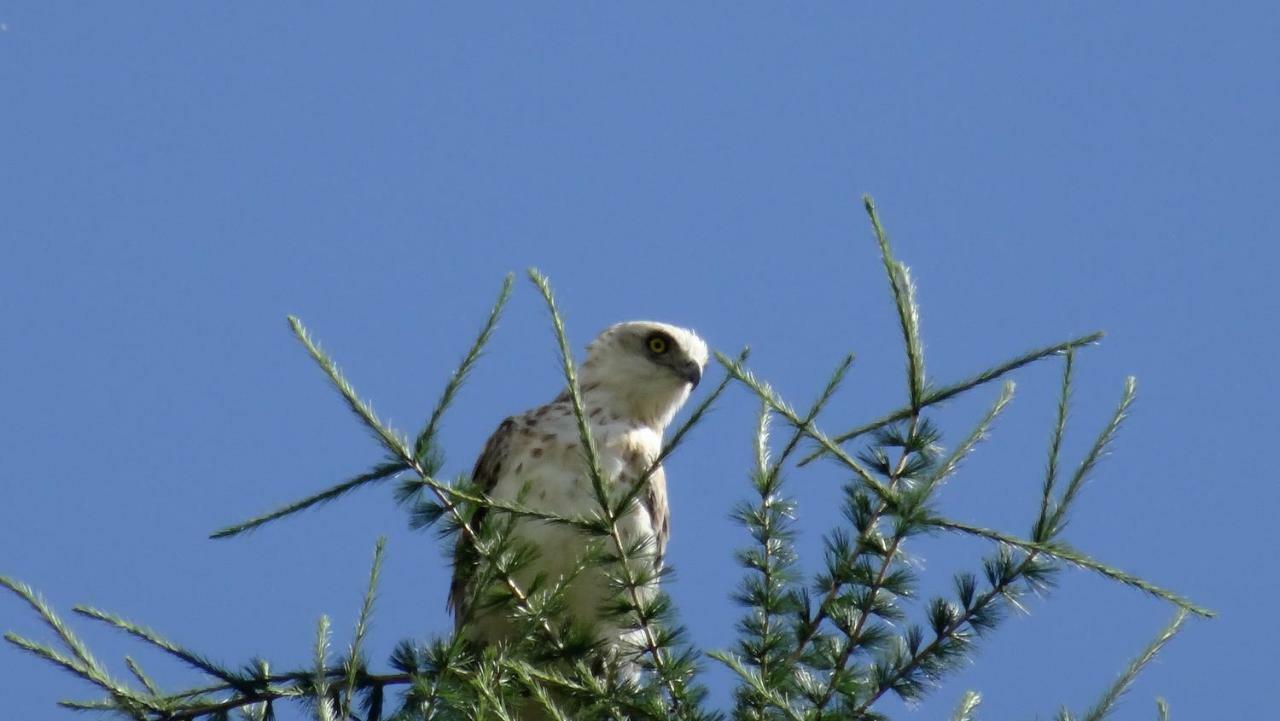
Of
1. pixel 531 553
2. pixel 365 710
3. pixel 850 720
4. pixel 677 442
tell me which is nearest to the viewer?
pixel 677 442

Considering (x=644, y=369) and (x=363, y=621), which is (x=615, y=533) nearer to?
(x=363, y=621)

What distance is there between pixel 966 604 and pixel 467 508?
1295mm

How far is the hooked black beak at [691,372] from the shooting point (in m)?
7.36

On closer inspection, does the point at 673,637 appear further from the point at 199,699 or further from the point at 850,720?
the point at 199,699

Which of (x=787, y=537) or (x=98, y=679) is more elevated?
(x=787, y=537)

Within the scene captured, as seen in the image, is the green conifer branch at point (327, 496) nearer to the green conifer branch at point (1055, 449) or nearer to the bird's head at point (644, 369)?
the green conifer branch at point (1055, 449)

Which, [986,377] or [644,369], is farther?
[644,369]

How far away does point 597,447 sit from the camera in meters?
5.80

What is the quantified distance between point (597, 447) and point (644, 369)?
1.54m

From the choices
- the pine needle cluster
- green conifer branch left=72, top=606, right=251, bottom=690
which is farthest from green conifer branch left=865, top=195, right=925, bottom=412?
green conifer branch left=72, top=606, right=251, bottom=690

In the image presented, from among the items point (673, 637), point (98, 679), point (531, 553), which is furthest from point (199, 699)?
point (673, 637)

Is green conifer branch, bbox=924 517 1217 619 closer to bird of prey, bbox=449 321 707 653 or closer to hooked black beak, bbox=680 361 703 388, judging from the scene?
bird of prey, bbox=449 321 707 653

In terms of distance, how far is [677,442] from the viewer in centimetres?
361

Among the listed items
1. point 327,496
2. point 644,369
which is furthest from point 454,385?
point 644,369
